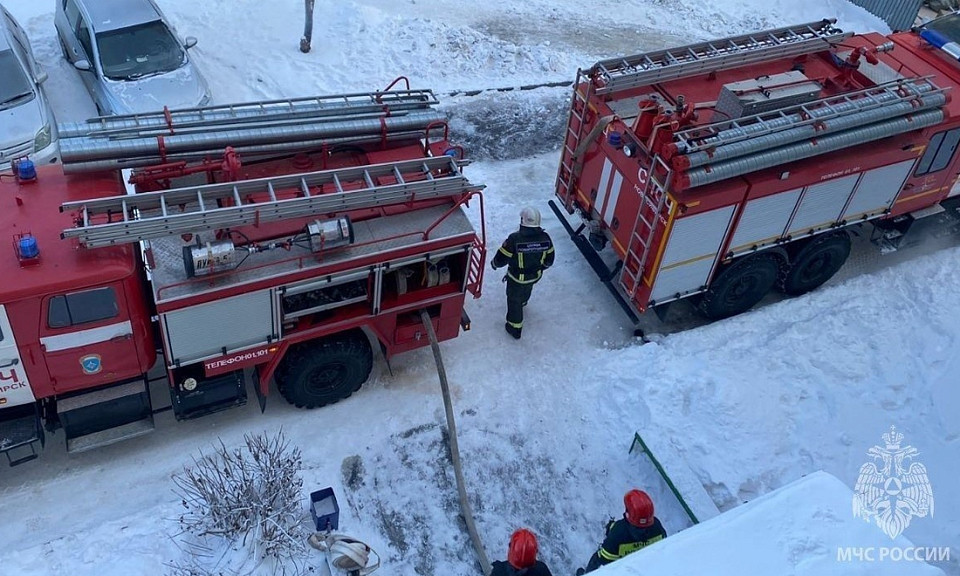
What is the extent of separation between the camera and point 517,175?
39.2 feet

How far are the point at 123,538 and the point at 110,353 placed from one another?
169cm

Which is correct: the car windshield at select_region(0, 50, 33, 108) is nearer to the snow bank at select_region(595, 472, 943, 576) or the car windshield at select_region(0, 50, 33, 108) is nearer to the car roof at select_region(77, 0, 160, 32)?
the car roof at select_region(77, 0, 160, 32)

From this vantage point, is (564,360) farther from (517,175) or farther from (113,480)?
(113,480)

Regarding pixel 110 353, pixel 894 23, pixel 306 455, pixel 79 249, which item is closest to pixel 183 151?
pixel 79 249

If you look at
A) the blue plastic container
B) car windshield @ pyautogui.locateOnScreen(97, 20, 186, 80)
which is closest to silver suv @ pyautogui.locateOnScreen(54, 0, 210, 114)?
car windshield @ pyautogui.locateOnScreen(97, 20, 186, 80)

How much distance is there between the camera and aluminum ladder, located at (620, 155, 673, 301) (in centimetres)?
833

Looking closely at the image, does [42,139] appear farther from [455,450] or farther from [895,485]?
[895,485]

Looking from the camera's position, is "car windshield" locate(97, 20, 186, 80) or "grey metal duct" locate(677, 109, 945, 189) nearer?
"grey metal duct" locate(677, 109, 945, 189)

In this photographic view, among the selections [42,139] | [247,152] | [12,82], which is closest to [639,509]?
[247,152]

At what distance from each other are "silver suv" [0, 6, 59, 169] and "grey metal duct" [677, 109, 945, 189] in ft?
26.5

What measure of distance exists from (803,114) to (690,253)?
202 cm

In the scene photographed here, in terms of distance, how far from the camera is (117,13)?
11.9 metres

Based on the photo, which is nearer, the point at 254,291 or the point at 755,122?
the point at 254,291

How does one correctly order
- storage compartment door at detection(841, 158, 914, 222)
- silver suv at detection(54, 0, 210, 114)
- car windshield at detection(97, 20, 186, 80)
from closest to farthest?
storage compartment door at detection(841, 158, 914, 222) → silver suv at detection(54, 0, 210, 114) → car windshield at detection(97, 20, 186, 80)
